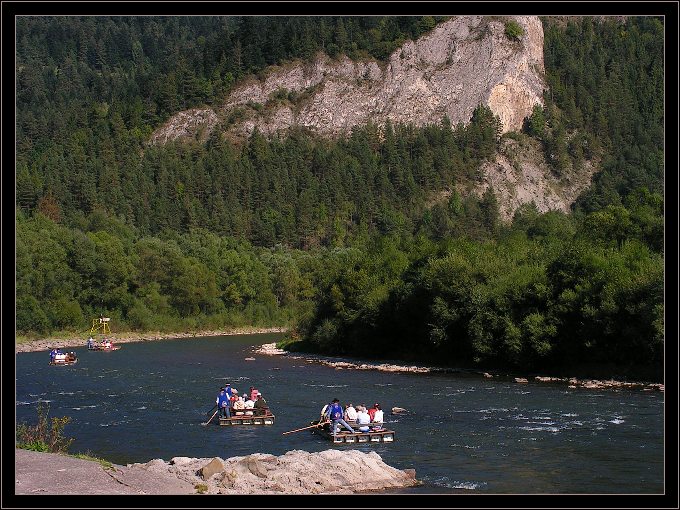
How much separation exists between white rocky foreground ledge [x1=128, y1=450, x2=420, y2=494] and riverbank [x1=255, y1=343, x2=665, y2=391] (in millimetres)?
31496

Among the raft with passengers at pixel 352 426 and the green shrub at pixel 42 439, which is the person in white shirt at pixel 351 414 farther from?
the green shrub at pixel 42 439

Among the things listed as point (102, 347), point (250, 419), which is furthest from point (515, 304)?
point (102, 347)

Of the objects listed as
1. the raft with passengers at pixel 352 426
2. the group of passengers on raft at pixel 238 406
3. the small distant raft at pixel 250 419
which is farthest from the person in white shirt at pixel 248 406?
the raft with passengers at pixel 352 426

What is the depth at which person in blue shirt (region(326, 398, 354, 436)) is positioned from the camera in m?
41.2

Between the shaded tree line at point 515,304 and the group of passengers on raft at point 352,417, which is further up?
the shaded tree line at point 515,304

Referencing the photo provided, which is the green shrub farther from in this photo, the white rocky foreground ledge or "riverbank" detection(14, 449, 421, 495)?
the white rocky foreground ledge

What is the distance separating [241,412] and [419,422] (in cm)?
935

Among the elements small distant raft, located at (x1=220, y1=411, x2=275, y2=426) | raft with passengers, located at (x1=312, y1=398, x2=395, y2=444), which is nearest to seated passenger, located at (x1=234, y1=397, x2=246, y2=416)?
small distant raft, located at (x1=220, y1=411, x2=275, y2=426)

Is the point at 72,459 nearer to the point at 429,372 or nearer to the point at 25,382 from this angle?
the point at 25,382

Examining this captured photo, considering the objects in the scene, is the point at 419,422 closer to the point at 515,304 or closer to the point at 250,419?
the point at 250,419

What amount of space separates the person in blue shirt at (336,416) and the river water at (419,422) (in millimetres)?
1301

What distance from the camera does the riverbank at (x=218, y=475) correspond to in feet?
79.3
